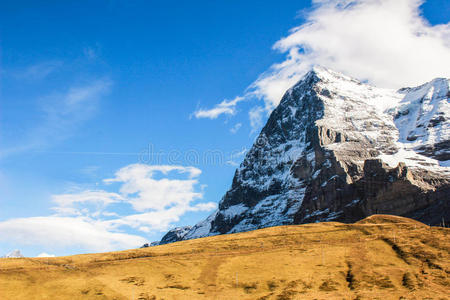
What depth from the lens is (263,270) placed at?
277 feet

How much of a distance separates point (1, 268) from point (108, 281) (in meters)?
25.6

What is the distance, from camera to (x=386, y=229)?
110188mm

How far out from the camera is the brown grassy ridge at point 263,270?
238ft

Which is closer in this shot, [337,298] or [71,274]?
[337,298]

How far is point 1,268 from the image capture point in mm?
87125

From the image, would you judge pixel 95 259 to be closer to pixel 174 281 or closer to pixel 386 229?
pixel 174 281

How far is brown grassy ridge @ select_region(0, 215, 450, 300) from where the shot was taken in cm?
7262

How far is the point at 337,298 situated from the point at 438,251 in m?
31.8

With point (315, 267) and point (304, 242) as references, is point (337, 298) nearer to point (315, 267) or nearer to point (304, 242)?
point (315, 267)

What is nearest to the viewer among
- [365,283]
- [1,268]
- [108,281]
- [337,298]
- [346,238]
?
[337,298]

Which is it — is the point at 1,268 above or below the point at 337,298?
above

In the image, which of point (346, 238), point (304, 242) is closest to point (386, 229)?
point (346, 238)

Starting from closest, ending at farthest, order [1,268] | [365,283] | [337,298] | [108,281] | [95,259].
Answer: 1. [337,298]
2. [365,283]
3. [108,281]
4. [1,268]
5. [95,259]


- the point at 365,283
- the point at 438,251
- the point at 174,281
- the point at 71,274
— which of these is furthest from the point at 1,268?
the point at 438,251
